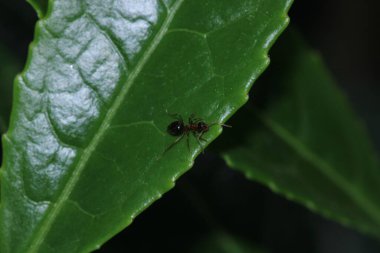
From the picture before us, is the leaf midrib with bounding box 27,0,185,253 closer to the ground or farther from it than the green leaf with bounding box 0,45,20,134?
farther from it

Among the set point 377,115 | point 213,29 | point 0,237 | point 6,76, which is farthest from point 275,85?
point 377,115

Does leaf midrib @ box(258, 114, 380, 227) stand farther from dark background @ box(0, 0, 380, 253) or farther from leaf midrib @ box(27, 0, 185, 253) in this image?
leaf midrib @ box(27, 0, 185, 253)

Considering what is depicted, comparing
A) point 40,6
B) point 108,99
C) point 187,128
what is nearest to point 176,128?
point 187,128

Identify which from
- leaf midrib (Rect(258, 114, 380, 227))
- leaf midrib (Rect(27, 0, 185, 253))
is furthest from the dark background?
leaf midrib (Rect(27, 0, 185, 253))

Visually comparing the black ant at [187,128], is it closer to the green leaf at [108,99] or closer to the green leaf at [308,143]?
the green leaf at [108,99]

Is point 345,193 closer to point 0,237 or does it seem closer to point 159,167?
point 159,167

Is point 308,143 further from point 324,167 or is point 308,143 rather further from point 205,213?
point 205,213
